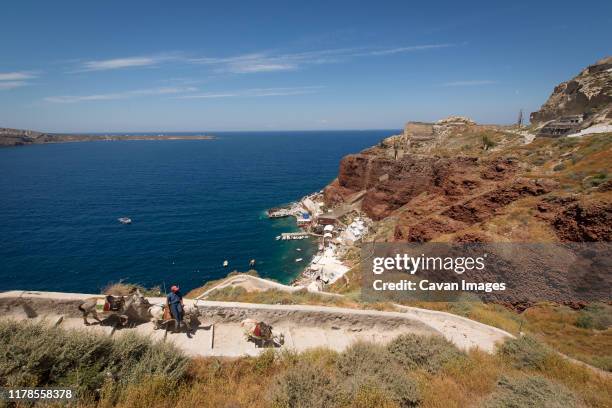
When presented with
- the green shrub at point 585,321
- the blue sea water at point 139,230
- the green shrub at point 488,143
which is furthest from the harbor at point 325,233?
the green shrub at point 488,143

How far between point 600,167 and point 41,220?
6686 centimetres

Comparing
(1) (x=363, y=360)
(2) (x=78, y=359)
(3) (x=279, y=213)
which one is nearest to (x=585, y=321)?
(1) (x=363, y=360)

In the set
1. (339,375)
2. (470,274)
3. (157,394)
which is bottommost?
(470,274)

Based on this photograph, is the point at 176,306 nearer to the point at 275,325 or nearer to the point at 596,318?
the point at 275,325

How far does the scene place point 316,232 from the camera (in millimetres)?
46469

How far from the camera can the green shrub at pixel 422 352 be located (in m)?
7.12

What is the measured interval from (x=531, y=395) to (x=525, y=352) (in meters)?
3.00

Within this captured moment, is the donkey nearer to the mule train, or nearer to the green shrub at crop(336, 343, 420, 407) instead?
the mule train

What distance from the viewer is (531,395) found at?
212 inches

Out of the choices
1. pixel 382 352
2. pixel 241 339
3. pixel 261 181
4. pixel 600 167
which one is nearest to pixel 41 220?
pixel 261 181

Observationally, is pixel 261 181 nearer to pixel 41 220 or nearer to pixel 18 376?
pixel 41 220

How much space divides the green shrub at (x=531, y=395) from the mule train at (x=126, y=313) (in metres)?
6.64

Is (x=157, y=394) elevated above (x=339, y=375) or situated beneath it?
elevated above

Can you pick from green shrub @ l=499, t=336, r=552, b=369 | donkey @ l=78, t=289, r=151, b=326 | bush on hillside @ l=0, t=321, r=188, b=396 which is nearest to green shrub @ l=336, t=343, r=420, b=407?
bush on hillside @ l=0, t=321, r=188, b=396
